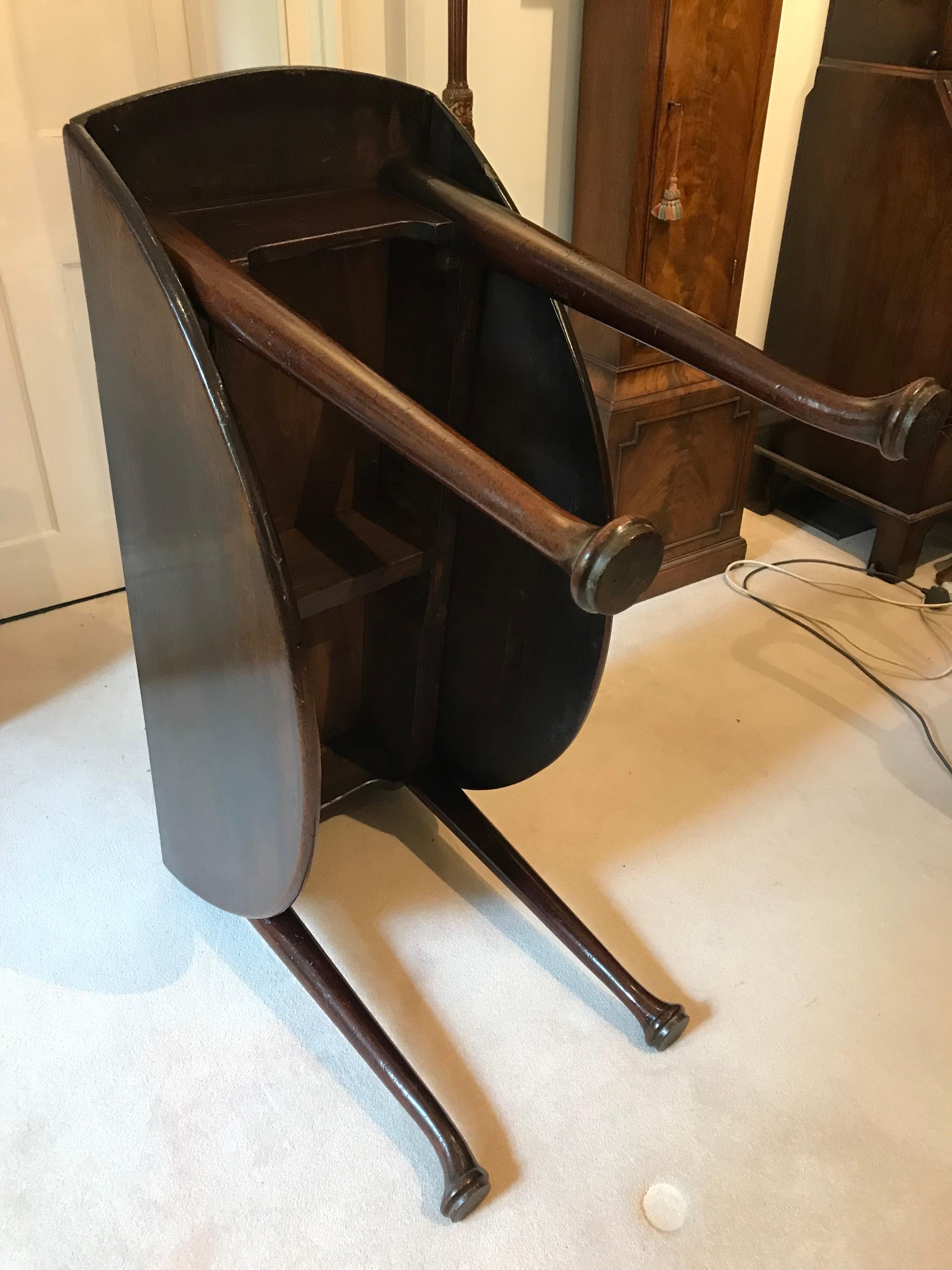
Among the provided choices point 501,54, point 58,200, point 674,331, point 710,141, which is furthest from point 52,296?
point 674,331

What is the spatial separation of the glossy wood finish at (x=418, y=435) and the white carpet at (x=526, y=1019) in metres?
0.82

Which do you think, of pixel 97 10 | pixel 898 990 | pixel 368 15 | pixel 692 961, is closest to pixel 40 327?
pixel 97 10

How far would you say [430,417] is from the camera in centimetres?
76

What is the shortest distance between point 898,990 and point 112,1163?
1.11 meters

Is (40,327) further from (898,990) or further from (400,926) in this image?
(898,990)

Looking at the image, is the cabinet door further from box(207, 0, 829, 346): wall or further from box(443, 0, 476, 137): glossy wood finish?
box(443, 0, 476, 137): glossy wood finish

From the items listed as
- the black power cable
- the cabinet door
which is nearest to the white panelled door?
the cabinet door

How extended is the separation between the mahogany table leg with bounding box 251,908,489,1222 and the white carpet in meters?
0.05

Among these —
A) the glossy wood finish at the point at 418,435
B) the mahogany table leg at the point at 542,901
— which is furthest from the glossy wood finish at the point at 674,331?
the mahogany table leg at the point at 542,901

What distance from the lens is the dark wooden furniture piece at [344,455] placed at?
864 millimetres

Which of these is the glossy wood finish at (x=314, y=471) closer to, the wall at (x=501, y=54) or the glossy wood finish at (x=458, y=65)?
the glossy wood finish at (x=458, y=65)

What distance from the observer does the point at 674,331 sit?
0.98 m

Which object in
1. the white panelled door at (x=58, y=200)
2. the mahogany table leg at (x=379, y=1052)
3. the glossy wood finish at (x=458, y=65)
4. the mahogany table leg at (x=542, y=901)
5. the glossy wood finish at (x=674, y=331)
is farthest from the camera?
the white panelled door at (x=58, y=200)

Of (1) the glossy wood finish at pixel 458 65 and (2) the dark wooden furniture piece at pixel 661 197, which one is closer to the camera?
(1) the glossy wood finish at pixel 458 65
